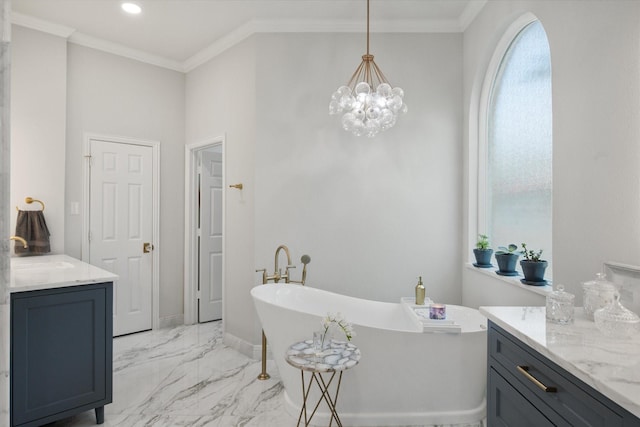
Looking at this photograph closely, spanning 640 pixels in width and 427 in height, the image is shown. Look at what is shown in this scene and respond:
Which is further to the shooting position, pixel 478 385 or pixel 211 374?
pixel 211 374

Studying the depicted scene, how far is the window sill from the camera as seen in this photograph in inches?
84.7

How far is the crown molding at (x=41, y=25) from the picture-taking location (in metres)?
3.21

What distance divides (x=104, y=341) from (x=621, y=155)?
282cm

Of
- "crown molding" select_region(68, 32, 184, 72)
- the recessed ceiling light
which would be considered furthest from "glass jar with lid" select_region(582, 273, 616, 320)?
"crown molding" select_region(68, 32, 184, 72)

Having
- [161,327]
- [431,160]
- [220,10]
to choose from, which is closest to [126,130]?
[220,10]

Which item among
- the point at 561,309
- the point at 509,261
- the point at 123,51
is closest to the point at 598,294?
the point at 561,309

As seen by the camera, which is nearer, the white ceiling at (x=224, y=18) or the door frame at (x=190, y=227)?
the white ceiling at (x=224, y=18)

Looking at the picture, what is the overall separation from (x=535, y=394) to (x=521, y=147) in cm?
187

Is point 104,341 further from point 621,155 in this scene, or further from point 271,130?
point 621,155

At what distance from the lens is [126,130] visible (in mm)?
3893

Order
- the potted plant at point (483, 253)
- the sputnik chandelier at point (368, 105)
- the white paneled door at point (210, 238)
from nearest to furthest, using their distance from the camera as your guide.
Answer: the sputnik chandelier at point (368, 105), the potted plant at point (483, 253), the white paneled door at point (210, 238)

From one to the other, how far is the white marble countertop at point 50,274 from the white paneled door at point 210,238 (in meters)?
1.49

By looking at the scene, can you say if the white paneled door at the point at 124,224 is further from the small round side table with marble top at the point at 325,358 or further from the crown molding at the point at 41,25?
the small round side table with marble top at the point at 325,358

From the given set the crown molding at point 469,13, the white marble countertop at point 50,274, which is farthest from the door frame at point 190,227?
the crown molding at point 469,13
